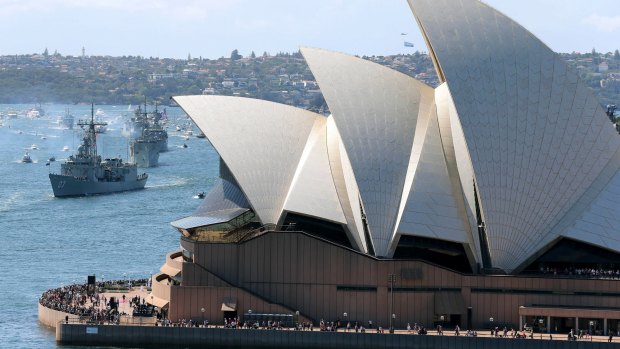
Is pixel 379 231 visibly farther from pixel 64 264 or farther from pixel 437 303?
pixel 64 264

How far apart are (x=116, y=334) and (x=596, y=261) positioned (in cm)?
2115

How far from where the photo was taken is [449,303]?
70125 mm

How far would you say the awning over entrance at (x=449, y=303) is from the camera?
69.8 metres

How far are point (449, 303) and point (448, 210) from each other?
13.4 feet

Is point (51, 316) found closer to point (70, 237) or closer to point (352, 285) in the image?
point (352, 285)

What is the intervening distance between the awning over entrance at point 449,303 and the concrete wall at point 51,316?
15.7 metres

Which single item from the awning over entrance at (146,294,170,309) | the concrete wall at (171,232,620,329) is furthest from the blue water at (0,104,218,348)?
the concrete wall at (171,232,620,329)

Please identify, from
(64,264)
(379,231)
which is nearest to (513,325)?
(379,231)

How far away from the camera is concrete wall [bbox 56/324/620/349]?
2657 inches

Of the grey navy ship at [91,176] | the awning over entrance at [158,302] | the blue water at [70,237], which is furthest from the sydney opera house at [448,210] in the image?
the grey navy ship at [91,176]

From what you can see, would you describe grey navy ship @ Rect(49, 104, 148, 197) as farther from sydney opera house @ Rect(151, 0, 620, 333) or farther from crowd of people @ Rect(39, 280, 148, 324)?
sydney opera house @ Rect(151, 0, 620, 333)

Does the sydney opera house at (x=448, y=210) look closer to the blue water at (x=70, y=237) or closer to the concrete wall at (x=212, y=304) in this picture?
the concrete wall at (x=212, y=304)

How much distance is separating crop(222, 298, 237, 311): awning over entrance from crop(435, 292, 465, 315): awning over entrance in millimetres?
8680

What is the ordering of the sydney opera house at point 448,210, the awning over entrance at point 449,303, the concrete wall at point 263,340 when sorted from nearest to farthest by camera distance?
the concrete wall at point 263,340
the awning over entrance at point 449,303
the sydney opera house at point 448,210
